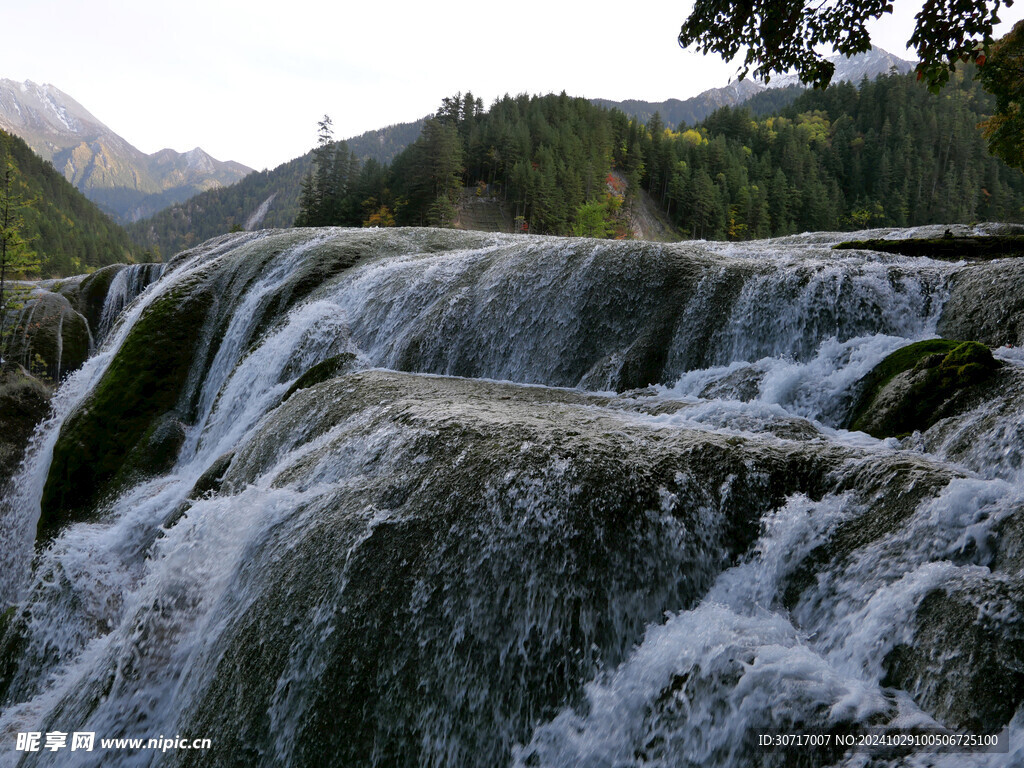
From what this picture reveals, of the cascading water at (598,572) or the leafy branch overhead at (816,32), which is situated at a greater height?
the leafy branch overhead at (816,32)

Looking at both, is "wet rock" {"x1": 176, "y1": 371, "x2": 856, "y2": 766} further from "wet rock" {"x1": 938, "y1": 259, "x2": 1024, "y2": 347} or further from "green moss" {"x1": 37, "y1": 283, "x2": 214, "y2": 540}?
"green moss" {"x1": 37, "y1": 283, "x2": 214, "y2": 540}

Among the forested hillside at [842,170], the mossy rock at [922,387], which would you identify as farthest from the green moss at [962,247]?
the forested hillside at [842,170]

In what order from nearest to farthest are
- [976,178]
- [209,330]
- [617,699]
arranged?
[617,699], [209,330], [976,178]

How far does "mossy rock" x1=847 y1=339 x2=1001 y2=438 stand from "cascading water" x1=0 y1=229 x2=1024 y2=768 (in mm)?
259

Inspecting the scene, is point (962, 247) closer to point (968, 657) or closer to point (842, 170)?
point (968, 657)

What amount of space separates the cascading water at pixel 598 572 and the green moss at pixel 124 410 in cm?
387

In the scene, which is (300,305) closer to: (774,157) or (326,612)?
(326,612)

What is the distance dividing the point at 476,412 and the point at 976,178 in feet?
370

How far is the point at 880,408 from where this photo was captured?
21.2 feet

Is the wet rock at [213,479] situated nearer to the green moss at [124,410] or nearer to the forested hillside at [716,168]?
the green moss at [124,410]

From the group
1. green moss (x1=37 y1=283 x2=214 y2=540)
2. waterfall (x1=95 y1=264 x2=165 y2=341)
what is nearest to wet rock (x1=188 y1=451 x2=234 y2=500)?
green moss (x1=37 y1=283 x2=214 y2=540)

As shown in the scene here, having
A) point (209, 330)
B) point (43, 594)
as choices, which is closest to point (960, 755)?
point (43, 594)

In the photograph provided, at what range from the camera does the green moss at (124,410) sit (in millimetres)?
13445

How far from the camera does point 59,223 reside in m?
95.4
